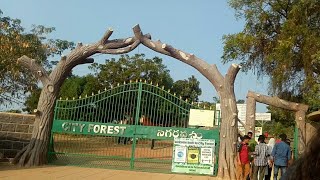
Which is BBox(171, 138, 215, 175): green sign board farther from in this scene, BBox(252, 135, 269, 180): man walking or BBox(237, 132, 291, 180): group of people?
BBox(252, 135, 269, 180): man walking

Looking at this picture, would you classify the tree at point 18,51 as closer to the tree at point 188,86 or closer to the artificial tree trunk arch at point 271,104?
the artificial tree trunk arch at point 271,104

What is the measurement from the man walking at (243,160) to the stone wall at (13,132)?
6.50 metres

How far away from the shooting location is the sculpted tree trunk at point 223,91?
37.9 feet

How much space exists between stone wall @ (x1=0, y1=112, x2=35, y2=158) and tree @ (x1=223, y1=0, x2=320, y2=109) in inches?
325

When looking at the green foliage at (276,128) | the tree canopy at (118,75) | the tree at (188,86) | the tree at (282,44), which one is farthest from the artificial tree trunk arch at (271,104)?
the tree at (188,86)

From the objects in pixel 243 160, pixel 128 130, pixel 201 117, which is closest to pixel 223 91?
pixel 201 117

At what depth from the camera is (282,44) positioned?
14.3 meters

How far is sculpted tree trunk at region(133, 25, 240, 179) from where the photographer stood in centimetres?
1154

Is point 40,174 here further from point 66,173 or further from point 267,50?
point 267,50

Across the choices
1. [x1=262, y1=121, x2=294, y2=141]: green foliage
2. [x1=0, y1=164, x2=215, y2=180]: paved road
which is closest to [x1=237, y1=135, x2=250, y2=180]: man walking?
[x1=0, y1=164, x2=215, y2=180]: paved road

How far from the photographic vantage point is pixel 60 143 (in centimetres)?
1389

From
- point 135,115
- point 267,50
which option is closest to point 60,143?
point 135,115

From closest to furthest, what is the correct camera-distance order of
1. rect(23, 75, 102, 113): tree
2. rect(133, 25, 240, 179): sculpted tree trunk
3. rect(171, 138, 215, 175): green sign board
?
rect(133, 25, 240, 179): sculpted tree trunk → rect(171, 138, 215, 175): green sign board → rect(23, 75, 102, 113): tree

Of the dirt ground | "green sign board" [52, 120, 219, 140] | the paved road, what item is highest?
"green sign board" [52, 120, 219, 140]
